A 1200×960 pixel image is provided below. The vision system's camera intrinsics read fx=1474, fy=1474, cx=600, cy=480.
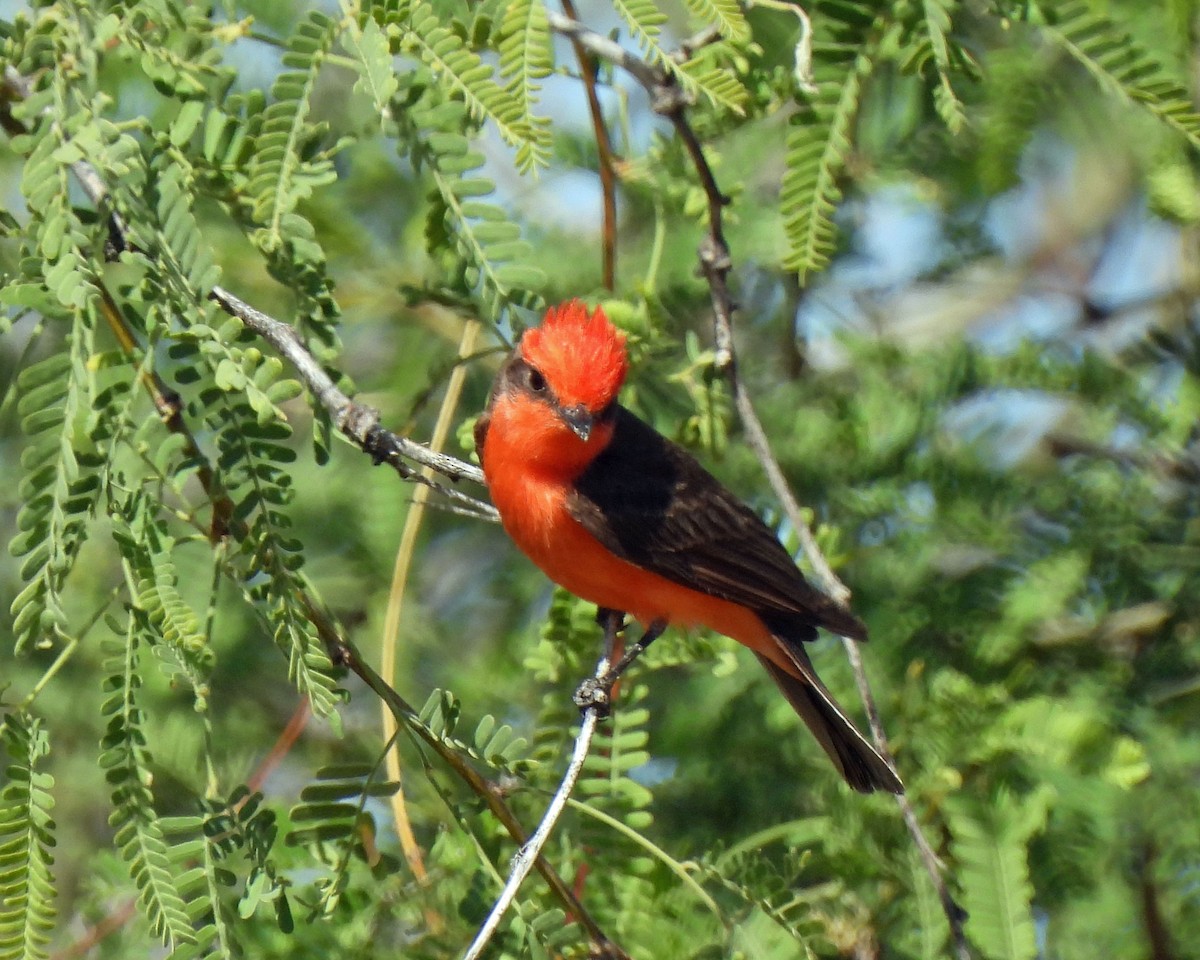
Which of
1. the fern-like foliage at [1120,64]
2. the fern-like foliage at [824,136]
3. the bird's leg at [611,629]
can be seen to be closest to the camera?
the fern-like foliage at [1120,64]

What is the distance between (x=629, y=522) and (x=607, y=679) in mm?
618

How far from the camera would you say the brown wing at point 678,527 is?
13.3ft

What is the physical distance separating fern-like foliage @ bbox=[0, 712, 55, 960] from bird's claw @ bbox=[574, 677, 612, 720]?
142cm

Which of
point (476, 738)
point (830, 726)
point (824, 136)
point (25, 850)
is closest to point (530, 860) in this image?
point (476, 738)

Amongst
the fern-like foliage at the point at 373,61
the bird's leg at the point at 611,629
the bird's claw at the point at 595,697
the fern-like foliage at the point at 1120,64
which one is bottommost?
the bird's leg at the point at 611,629

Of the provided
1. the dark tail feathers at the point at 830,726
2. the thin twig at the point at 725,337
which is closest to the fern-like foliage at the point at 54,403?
the thin twig at the point at 725,337

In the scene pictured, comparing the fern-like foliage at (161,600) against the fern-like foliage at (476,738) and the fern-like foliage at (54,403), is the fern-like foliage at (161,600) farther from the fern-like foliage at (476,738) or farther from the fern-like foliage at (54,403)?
the fern-like foliage at (476,738)

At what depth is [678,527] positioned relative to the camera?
416 centimetres

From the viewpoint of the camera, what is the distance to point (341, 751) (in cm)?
486

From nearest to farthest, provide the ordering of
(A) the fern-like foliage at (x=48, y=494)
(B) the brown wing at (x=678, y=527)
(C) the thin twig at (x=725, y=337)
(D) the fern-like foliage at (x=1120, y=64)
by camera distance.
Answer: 1. (A) the fern-like foliage at (x=48, y=494)
2. (C) the thin twig at (x=725, y=337)
3. (D) the fern-like foliage at (x=1120, y=64)
4. (B) the brown wing at (x=678, y=527)

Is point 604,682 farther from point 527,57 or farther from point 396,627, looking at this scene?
point 527,57

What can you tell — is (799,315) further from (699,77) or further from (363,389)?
(699,77)

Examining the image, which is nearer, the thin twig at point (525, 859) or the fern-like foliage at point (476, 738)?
the thin twig at point (525, 859)

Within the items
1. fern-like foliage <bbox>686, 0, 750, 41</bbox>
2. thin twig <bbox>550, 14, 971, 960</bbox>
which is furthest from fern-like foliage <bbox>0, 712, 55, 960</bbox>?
fern-like foliage <bbox>686, 0, 750, 41</bbox>
